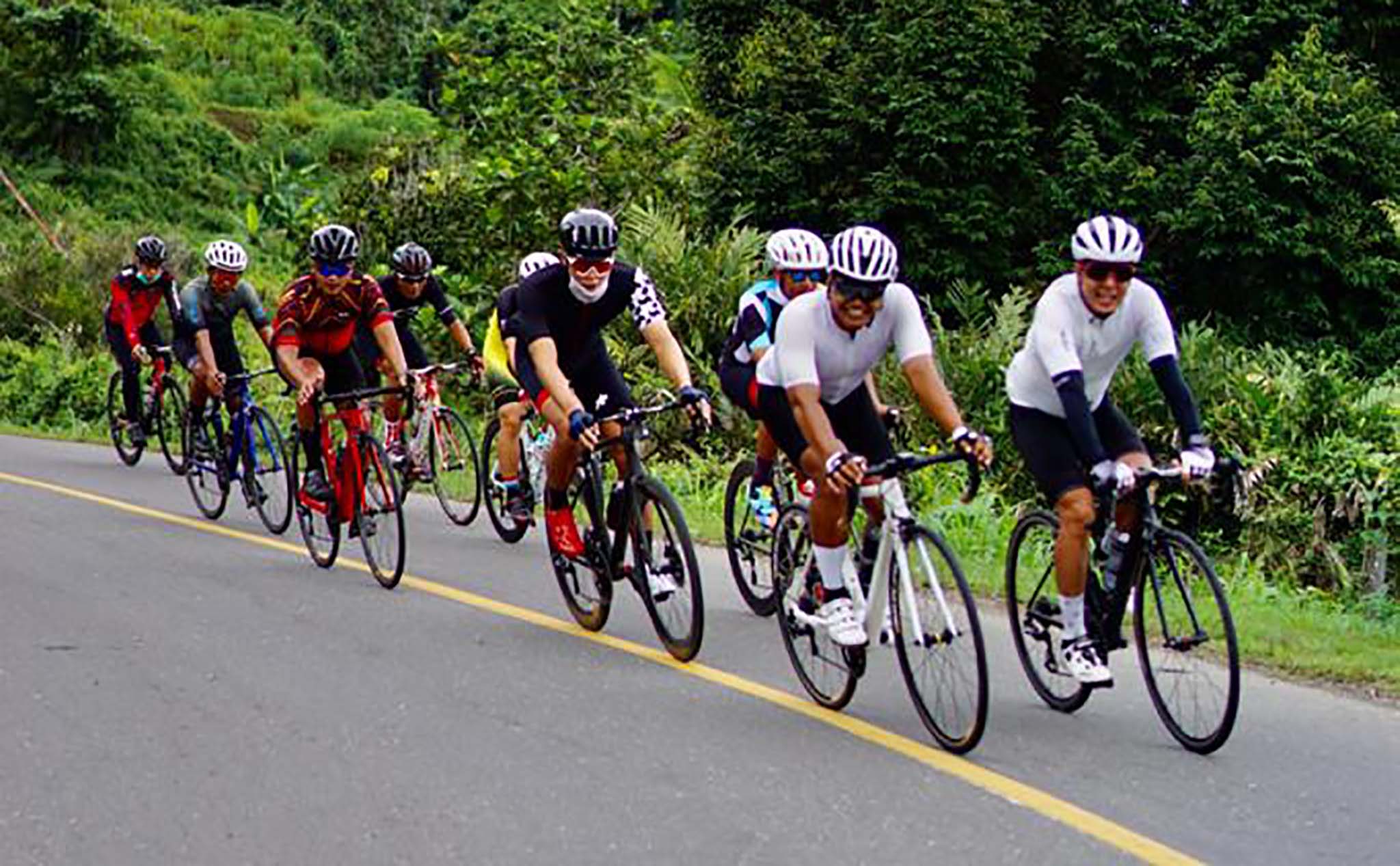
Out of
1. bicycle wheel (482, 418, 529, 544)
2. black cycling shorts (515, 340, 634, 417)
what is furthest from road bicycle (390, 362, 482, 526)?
black cycling shorts (515, 340, 634, 417)

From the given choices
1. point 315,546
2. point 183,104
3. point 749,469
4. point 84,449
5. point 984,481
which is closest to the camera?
point 749,469

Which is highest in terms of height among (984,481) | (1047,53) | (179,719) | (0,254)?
(1047,53)

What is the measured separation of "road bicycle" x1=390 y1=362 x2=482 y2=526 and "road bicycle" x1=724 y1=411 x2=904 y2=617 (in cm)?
398

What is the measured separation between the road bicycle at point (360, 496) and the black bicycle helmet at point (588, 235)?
228cm

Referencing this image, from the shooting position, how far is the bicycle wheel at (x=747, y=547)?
33.6 ft

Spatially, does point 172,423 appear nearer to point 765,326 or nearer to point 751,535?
point 751,535

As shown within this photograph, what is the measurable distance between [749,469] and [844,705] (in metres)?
2.76

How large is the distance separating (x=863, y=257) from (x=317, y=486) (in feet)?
18.1

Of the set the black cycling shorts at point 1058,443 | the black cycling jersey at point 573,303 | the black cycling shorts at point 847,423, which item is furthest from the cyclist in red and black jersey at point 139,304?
the black cycling shorts at point 1058,443

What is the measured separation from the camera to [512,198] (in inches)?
935

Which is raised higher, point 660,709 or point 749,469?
point 749,469

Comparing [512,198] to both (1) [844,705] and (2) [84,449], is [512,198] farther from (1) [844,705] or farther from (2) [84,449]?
(1) [844,705]

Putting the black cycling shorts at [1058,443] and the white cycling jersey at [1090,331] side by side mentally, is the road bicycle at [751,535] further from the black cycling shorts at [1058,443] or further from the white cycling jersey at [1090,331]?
the white cycling jersey at [1090,331]

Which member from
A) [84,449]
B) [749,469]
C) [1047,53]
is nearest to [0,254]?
[84,449]
